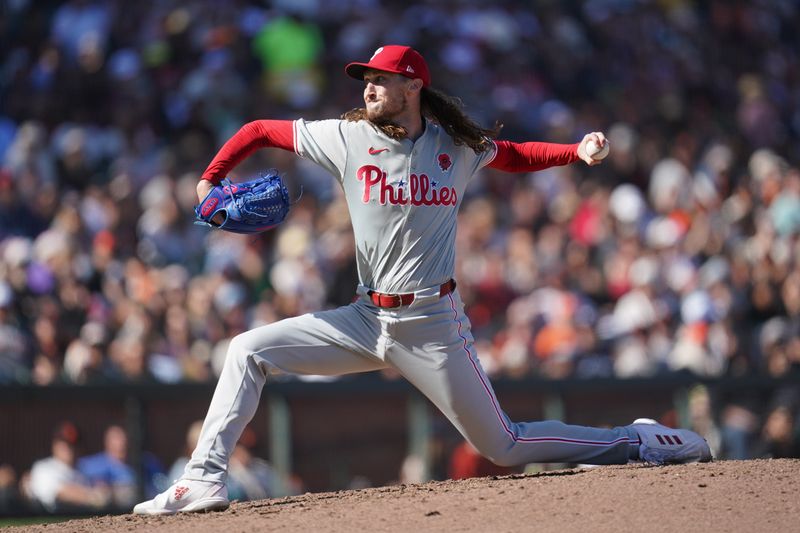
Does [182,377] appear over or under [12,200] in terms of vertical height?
under

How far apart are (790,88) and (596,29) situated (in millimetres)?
2288

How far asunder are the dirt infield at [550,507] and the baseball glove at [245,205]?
1.17m

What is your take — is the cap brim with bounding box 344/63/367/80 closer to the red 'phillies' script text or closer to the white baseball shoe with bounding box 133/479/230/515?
the red 'phillies' script text

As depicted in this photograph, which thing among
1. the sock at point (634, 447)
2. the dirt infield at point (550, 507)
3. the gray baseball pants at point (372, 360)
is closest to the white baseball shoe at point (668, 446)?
the sock at point (634, 447)

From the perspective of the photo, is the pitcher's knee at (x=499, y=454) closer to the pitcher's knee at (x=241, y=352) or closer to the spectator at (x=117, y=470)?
the pitcher's knee at (x=241, y=352)

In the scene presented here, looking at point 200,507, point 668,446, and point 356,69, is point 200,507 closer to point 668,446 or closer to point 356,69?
point 356,69

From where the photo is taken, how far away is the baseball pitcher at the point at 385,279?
517 centimetres

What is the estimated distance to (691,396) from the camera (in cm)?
895

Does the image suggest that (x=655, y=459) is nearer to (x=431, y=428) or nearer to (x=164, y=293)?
(x=431, y=428)

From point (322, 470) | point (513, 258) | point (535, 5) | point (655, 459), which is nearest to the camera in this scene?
point (655, 459)

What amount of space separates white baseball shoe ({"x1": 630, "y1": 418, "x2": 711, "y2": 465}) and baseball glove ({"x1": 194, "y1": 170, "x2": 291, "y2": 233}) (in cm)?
190

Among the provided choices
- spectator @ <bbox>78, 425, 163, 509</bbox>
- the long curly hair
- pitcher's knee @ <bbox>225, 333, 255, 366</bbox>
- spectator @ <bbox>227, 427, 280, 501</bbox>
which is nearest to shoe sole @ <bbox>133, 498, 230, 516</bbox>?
pitcher's knee @ <bbox>225, 333, 255, 366</bbox>

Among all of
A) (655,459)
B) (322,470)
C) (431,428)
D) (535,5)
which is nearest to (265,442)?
(322,470)

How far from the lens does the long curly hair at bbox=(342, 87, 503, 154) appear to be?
5.42 m
